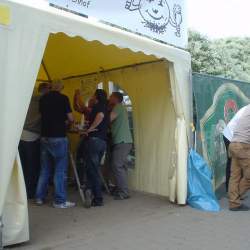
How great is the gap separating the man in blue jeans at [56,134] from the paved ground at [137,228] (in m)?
0.42

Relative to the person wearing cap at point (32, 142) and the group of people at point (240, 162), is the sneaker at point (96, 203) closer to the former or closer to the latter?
the person wearing cap at point (32, 142)

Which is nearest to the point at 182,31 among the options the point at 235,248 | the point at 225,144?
the point at 225,144

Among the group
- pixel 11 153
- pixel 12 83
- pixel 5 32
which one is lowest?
pixel 11 153

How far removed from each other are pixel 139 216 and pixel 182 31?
3.04m

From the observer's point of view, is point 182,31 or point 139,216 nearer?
point 139,216

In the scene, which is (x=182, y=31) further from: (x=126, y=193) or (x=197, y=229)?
(x=197, y=229)

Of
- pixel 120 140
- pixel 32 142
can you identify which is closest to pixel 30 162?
pixel 32 142

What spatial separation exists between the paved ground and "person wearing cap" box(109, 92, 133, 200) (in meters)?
0.47

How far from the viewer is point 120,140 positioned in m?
7.20

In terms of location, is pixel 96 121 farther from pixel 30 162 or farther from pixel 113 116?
pixel 30 162

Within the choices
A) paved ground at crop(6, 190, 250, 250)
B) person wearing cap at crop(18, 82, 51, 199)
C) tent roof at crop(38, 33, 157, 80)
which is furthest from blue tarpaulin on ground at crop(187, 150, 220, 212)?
person wearing cap at crop(18, 82, 51, 199)

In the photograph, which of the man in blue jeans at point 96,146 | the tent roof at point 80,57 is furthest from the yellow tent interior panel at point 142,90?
the man in blue jeans at point 96,146

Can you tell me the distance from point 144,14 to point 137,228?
300 centimetres

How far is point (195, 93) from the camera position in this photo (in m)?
6.93
